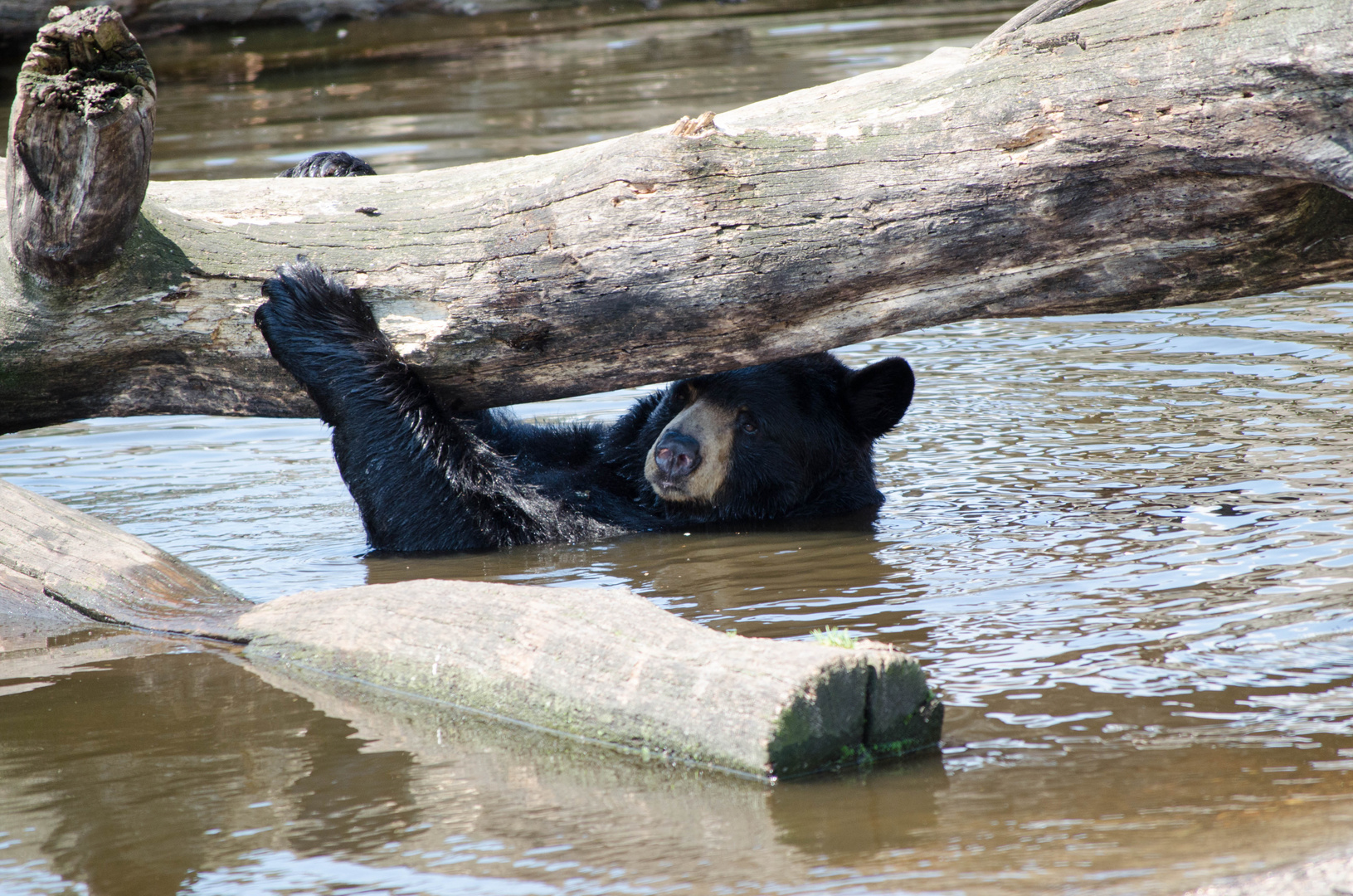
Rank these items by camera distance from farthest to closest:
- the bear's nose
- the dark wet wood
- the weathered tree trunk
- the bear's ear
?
1. the bear's ear
2. the bear's nose
3. the dark wet wood
4. the weathered tree trunk

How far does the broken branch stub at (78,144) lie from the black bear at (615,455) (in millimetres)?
823

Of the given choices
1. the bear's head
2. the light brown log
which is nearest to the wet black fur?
the bear's head

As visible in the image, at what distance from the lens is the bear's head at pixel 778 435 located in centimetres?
621

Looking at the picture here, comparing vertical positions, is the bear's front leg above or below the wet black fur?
below

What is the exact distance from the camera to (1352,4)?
4012 mm

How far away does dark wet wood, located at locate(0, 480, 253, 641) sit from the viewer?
461 cm

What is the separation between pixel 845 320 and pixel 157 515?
11.7 feet

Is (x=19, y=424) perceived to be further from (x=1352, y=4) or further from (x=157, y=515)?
(x=1352, y=4)

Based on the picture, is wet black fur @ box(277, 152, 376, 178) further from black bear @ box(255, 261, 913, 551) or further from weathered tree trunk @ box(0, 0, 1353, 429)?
black bear @ box(255, 261, 913, 551)

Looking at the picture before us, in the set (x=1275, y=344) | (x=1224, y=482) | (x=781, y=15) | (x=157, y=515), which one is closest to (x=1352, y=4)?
(x=1224, y=482)

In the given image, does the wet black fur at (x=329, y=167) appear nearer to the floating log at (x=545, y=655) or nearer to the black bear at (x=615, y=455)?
the black bear at (x=615, y=455)

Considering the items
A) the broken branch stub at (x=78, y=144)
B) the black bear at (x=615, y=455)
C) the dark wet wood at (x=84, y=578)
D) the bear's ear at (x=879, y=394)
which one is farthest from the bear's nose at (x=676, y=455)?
the broken branch stub at (x=78, y=144)

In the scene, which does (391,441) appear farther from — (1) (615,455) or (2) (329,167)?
(2) (329,167)

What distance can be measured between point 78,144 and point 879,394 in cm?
342
